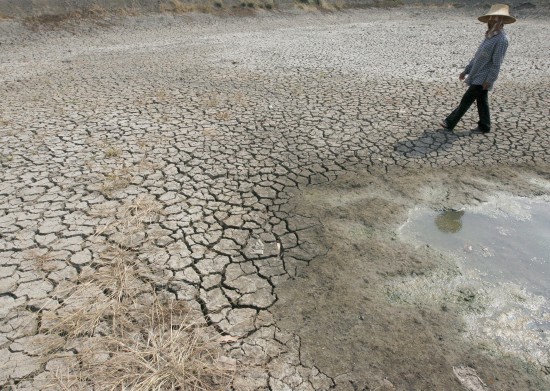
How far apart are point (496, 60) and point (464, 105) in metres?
0.67

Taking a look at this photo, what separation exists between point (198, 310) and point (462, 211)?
286 cm

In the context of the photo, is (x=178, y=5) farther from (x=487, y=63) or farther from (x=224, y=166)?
(x=487, y=63)

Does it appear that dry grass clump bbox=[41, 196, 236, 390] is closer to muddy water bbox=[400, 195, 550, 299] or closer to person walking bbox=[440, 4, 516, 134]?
muddy water bbox=[400, 195, 550, 299]

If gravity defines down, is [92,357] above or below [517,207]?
below

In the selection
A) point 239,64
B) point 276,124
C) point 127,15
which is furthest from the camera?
point 127,15

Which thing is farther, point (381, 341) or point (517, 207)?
point (517, 207)

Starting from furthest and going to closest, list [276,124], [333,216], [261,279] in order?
[276,124] → [333,216] → [261,279]

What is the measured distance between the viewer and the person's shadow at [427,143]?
Result: 511 cm

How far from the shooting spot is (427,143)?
532cm

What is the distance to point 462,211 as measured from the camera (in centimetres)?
405

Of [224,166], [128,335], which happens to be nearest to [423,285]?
[128,335]

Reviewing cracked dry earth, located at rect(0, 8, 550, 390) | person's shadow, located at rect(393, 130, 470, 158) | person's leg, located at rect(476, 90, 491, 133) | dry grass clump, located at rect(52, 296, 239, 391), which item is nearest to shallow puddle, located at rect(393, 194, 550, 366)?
cracked dry earth, located at rect(0, 8, 550, 390)

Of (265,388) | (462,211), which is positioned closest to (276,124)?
(462,211)

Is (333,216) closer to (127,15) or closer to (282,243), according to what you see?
(282,243)
